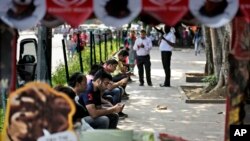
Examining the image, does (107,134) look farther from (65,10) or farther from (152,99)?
(152,99)

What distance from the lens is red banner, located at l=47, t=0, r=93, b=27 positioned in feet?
13.0

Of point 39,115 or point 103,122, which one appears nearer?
point 39,115

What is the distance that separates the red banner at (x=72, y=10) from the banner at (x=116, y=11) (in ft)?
0.23

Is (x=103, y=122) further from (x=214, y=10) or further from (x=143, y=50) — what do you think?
(x=143, y=50)

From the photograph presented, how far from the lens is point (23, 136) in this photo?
4.27 m

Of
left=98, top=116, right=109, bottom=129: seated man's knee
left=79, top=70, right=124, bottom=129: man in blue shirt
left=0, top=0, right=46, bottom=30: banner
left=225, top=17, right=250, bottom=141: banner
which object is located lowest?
left=98, top=116, right=109, bottom=129: seated man's knee

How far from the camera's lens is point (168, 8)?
156 inches

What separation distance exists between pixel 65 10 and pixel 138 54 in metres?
11.3

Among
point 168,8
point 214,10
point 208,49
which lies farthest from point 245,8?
point 208,49

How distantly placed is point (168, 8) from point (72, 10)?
0.70 metres

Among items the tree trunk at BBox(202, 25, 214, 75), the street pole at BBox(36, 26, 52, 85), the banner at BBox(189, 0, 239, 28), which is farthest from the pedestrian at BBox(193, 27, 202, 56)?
the banner at BBox(189, 0, 239, 28)

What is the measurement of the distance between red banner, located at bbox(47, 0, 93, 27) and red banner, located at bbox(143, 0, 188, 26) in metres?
0.42

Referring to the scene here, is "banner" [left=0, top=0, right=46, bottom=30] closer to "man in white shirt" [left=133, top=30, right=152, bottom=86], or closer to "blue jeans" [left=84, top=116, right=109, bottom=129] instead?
"blue jeans" [left=84, top=116, right=109, bottom=129]

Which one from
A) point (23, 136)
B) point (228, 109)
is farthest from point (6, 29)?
point (228, 109)
